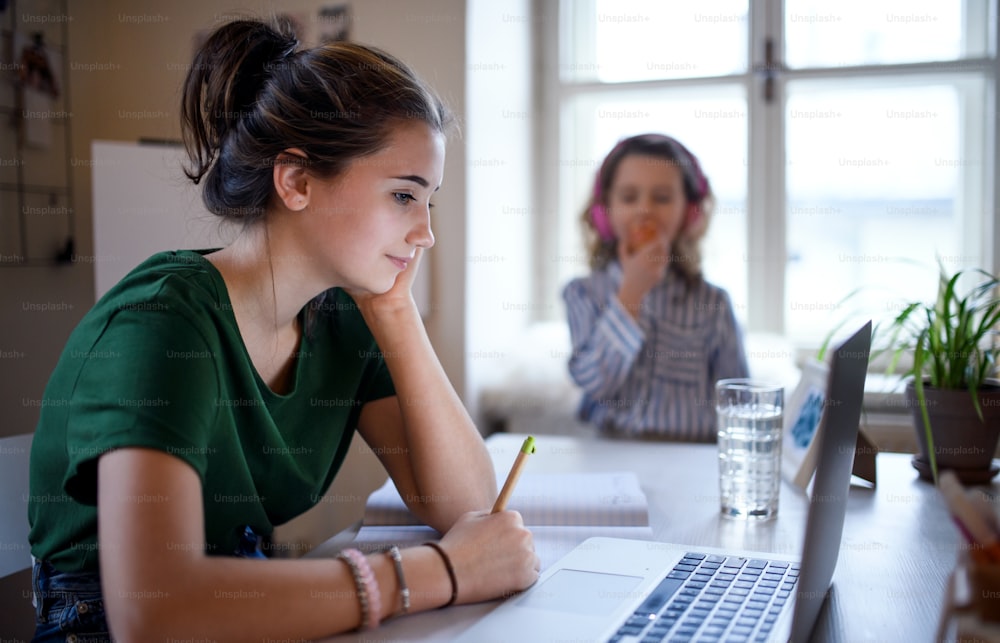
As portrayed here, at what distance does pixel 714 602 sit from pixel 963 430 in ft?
2.38

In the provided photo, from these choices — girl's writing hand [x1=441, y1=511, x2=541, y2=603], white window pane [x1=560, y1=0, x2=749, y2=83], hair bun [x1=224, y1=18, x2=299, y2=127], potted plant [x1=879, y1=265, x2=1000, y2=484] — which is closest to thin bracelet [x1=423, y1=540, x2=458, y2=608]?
girl's writing hand [x1=441, y1=511, x2=541, y2=603]

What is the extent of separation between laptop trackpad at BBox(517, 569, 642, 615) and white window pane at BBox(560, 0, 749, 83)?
208cm

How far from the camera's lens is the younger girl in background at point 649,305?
79.5 inches

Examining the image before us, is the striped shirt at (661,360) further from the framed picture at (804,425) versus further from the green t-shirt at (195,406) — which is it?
the green t-shirt at (195,406)

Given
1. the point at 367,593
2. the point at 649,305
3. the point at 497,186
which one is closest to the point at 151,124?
the point at 497,186

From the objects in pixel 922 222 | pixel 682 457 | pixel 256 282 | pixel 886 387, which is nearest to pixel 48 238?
pixel 256 282

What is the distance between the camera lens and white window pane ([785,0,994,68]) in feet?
7.89

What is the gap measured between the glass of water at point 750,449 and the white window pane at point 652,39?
1.73 meters

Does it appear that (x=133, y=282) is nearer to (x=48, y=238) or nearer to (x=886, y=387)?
(x=48, y=238)

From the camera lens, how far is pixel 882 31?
8.05 feet

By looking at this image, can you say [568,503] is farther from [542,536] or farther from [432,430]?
[432,430]

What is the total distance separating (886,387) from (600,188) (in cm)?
91

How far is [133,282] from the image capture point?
0.88 metres

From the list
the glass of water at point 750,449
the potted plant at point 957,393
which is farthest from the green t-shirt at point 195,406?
the potted plant at point 957,393
